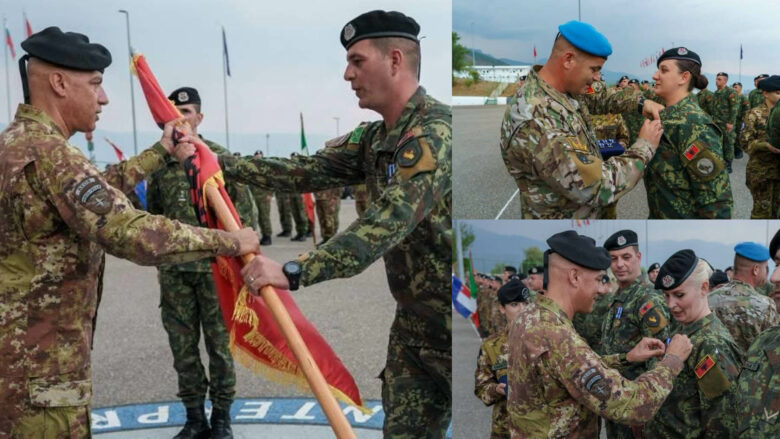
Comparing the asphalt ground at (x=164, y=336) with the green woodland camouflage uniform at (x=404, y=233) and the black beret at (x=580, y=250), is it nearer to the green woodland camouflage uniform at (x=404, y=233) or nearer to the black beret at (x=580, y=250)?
the green woodland camouflage uniform at (x=404, y=233)

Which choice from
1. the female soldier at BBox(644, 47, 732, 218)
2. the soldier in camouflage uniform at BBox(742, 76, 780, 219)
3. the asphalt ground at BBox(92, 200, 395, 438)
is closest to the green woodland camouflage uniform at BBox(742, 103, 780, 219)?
the soldier in camouflage uniform at BBox(742, 76, 780, 219)

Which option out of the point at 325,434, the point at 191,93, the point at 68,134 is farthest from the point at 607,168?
the point at 191,93

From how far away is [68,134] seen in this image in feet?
10.6

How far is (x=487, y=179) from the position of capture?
3.47 metres

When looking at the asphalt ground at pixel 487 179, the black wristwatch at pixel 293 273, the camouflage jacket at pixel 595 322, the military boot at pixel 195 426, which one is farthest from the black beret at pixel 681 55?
the military boot at pixel 195 426

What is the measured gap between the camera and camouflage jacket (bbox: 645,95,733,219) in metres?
3.43

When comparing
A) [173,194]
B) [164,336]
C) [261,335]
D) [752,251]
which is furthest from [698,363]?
[164,336]

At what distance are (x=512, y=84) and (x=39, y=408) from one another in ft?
7.31

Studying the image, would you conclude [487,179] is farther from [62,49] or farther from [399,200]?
[62,49]

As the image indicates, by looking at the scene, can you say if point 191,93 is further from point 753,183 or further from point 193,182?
point 753,183

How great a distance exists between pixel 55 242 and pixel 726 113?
271cm

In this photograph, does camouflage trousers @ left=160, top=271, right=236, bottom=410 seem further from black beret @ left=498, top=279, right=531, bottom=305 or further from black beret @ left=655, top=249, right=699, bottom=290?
black beret @ left=655, top=249, right=699, bottom=290

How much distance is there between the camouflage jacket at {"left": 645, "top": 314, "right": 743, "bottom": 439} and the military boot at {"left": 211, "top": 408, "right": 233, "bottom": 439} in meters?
2.73

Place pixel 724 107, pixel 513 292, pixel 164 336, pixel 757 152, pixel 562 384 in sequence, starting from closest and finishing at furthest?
pixel 562 384 → pixel 724 107 → pixel 757 152 → pixel 513 292 → pixel 164 336
